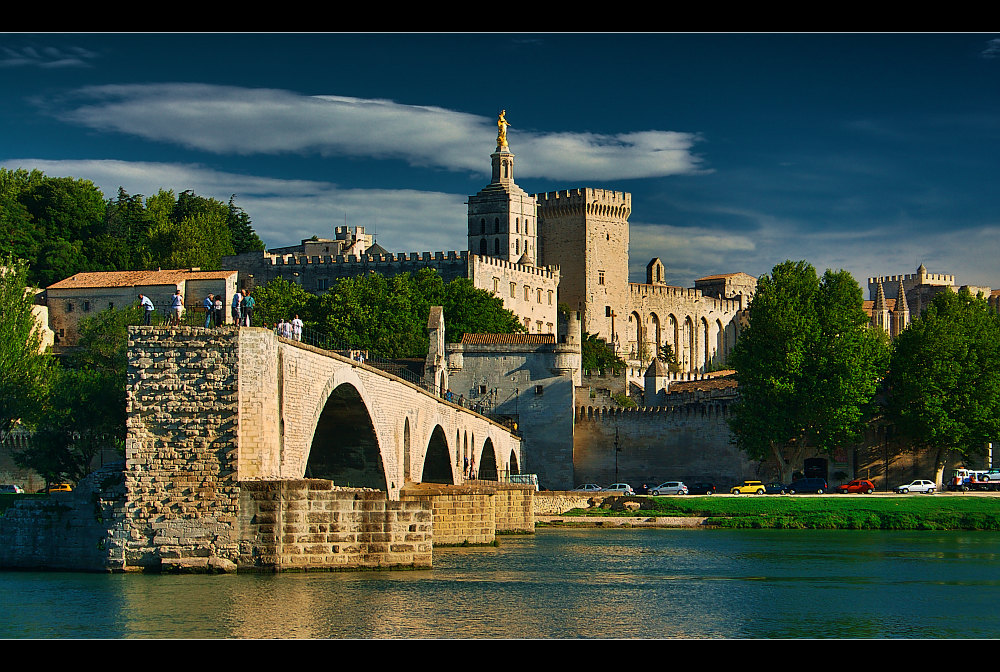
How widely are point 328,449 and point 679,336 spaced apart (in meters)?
87.0

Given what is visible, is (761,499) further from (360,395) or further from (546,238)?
(546,238)

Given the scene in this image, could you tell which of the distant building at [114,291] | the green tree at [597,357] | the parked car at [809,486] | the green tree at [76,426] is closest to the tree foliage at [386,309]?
the distant building at [114,291]

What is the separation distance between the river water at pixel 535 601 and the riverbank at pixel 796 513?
15.1m

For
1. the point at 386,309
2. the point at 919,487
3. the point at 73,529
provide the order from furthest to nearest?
the point at 386,309
the point at 919,487
the point at 73,529

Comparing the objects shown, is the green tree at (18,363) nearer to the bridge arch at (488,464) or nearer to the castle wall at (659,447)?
the bridge arch at (488,464)

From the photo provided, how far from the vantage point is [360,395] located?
131ft

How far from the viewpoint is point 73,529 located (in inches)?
1217

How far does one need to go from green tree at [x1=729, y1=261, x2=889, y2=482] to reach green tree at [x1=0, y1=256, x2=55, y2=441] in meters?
34.3

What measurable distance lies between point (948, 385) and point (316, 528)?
162ft

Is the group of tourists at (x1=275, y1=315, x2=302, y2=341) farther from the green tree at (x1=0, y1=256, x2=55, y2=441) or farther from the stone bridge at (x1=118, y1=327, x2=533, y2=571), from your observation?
the green tree at (x1=0, y1=256, x2=55, y2=441)

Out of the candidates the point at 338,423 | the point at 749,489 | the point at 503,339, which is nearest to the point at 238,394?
the point at 338,423

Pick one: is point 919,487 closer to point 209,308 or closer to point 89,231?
point 209,308
